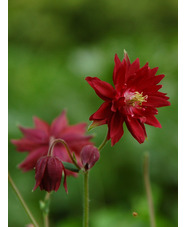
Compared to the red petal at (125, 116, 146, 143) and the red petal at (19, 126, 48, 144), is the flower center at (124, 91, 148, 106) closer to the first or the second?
the red petal at (125, 116, 146, 143)

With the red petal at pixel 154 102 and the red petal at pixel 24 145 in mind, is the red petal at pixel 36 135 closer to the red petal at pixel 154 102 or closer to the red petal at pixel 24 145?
the red petal at pixel 24 145

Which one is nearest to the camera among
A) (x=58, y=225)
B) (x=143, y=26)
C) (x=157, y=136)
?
(x=58, y=225)

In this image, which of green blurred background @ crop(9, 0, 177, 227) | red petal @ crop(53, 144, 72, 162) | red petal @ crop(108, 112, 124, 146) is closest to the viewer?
red petal @ crop(108, 112, 124, 146)

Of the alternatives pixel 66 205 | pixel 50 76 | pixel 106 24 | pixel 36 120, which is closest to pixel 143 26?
pixel 106 24

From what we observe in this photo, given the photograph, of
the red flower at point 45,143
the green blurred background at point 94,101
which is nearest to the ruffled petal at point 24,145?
the red flower at point 45,143

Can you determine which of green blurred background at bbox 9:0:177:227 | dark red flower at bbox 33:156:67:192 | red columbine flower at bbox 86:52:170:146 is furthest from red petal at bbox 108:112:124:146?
green blurred background at bbox 9:0:177:227

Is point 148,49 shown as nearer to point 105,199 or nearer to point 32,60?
point 32,60
